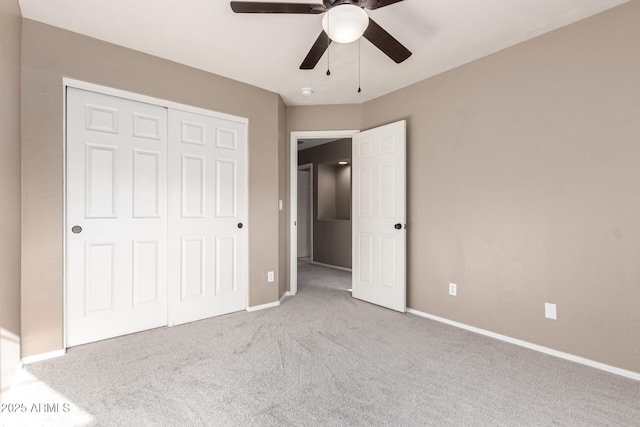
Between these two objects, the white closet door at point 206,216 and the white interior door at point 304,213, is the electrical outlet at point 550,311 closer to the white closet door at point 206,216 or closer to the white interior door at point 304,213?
the white closet door at point 206,216

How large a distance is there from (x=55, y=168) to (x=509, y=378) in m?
3.50

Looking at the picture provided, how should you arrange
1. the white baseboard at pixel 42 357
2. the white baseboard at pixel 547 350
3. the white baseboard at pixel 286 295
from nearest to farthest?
the white baseboard at pixel 547 350, the white baseboard at pixel 42 357, the white baseboard at pixel 286 295

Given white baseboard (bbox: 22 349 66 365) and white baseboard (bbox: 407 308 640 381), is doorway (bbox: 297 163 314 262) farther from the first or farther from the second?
white baseboard (bbox: 22 349 66 365)

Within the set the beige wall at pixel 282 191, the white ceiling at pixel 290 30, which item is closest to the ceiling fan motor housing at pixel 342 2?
the white ceiling at pixel 290 30

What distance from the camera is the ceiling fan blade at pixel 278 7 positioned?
1673mm

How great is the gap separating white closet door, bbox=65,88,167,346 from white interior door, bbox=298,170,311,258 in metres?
4.41

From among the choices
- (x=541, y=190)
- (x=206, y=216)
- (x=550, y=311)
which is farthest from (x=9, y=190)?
(x=550, y=311)

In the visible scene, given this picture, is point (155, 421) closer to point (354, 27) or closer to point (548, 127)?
point (354, 27)

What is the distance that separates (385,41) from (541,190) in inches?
66.0

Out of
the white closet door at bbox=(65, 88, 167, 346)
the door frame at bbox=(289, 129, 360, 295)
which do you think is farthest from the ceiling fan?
the door frame at bbox=(289, 129, 360, 295)

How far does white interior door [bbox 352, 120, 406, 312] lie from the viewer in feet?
11.0

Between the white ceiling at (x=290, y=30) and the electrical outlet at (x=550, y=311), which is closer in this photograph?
the white ceiling at (x=290, y=30)

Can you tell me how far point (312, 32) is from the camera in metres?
2.39

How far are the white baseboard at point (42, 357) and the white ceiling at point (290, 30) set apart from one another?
7.94 feet
